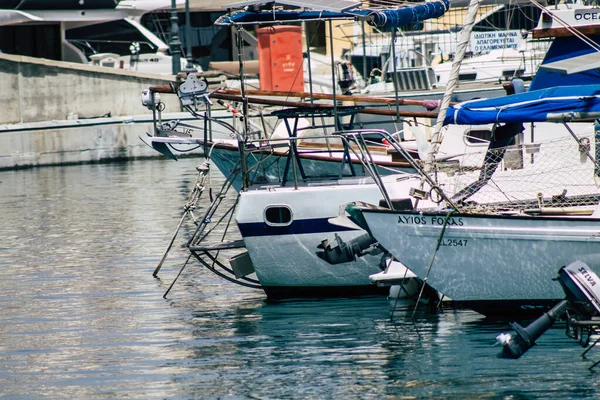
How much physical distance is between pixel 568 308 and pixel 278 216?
4.63 metres

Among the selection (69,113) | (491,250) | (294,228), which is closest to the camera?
(491,250)

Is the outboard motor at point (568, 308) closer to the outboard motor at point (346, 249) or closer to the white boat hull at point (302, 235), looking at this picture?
the outboard motor at point (346, 249)

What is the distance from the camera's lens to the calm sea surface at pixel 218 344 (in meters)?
11.1

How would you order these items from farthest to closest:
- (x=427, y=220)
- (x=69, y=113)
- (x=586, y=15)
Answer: (x=69, y=113), (x=586, y=15), (x=427, y=220)

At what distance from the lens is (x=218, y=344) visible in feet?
42.4

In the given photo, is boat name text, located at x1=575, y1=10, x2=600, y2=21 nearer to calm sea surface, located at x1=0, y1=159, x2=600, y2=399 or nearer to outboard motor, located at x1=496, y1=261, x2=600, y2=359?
calm sea surface, located at x1=0, y1=159, x2=600, y2=399

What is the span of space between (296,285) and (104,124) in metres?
21.6

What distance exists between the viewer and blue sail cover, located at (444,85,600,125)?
1259 centimetres

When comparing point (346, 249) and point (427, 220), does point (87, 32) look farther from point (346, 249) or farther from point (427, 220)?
point (427, 220)

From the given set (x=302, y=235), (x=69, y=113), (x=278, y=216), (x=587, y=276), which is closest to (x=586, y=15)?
(x=302, y=235)

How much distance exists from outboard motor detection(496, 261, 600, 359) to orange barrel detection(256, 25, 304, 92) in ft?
60.0

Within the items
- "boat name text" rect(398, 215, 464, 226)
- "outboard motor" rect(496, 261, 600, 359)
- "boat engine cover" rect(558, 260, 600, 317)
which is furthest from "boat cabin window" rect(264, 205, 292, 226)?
"boat engine cover" rect(558, 260, 600, 317)

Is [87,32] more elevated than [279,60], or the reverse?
[87,32]

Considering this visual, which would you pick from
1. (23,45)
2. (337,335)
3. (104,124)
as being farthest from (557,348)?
(23,45)
